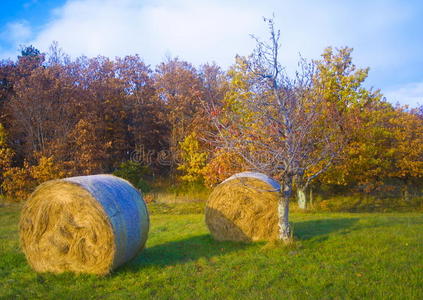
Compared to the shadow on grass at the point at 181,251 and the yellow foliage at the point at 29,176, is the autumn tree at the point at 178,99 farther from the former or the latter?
the shadow on grass at the point at 181,251

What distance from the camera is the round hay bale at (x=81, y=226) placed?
23.2ft

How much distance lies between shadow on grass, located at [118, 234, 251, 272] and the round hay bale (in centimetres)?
40

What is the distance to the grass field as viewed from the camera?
5.72 meters

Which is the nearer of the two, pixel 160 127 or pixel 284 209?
pixel 284 209

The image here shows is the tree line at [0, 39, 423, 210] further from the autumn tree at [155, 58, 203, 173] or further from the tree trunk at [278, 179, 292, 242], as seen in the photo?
the tree trunk at [278, 179, 292, 242]

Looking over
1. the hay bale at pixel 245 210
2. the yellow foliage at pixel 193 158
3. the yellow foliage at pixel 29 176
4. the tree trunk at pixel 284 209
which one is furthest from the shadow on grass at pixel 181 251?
the yellow foliage at pixel 193 158

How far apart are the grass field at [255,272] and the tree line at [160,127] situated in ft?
14.0

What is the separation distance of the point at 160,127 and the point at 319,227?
72.6 ft

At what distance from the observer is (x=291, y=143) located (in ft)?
29.1

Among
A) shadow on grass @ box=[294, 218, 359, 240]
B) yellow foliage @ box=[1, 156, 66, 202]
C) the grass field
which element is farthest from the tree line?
the grass field

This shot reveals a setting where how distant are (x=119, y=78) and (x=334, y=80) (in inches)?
729

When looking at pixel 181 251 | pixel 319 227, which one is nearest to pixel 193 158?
pixel 319 227

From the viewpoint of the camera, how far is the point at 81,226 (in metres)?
7.34

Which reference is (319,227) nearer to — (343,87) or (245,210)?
(245,210)
